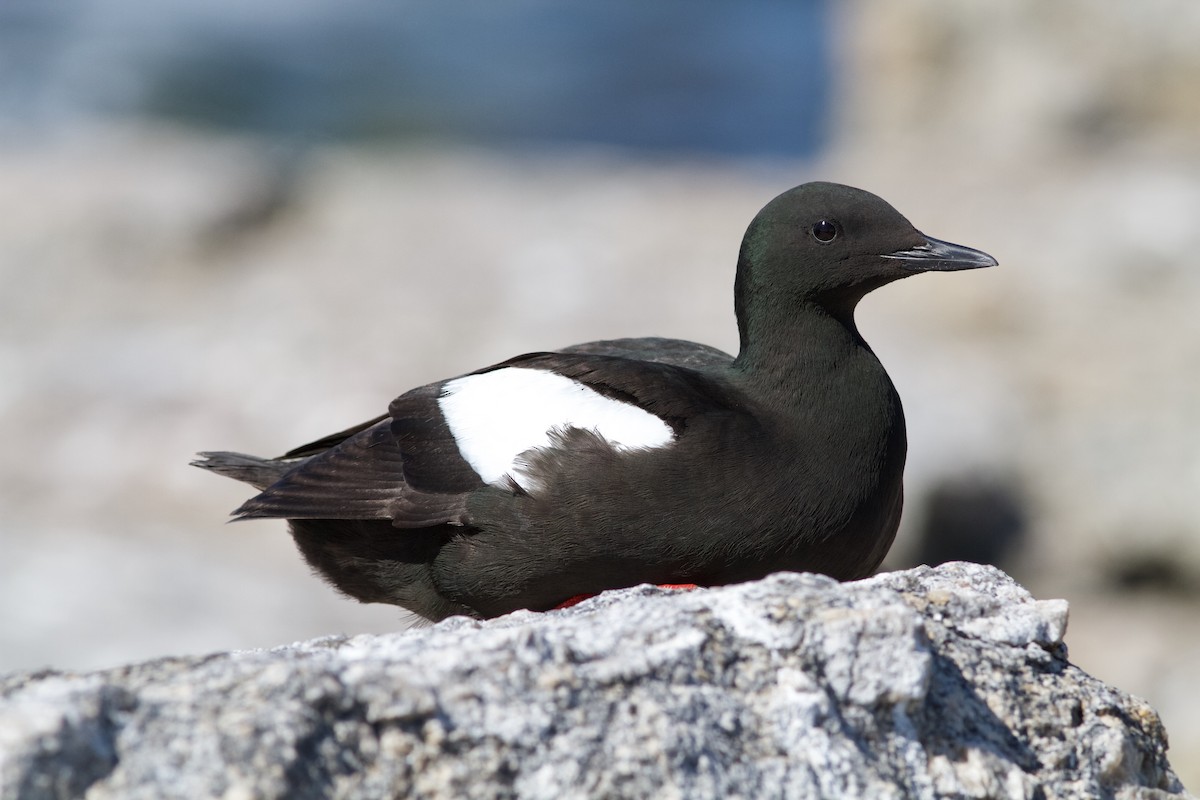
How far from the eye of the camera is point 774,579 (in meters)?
3.35

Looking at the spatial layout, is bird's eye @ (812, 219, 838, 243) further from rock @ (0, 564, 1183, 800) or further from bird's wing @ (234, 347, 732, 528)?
rock @ (0, 564, 1183, 800)

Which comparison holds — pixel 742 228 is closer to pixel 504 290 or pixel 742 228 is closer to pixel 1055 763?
pixel 504 290

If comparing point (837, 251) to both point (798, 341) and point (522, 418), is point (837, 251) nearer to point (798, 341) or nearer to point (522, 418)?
point (798, 341)

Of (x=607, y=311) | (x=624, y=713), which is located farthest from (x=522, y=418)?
(x=607, y=311)

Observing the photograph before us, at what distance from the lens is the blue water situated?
2644 centimetres

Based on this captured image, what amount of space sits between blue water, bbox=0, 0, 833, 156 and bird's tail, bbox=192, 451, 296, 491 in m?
19.1

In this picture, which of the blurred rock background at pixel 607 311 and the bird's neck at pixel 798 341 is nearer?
the bird's neck at pixel 798 341

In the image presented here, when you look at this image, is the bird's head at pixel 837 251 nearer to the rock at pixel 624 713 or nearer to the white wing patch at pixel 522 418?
the white wing patch at pixel 522 418

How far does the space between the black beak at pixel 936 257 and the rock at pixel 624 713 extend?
1.61 meters

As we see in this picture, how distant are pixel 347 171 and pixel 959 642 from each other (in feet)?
44.9

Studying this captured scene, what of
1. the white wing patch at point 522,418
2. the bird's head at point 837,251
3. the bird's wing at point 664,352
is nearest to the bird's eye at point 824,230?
the bird's head at point 837,251

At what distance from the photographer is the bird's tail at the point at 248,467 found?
557cm

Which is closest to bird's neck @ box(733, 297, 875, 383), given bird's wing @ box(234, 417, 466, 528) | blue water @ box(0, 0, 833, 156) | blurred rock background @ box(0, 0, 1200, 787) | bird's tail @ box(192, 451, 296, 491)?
bird's wing @ box(234, 417, 466, 528)

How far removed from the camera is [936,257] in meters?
4.92
